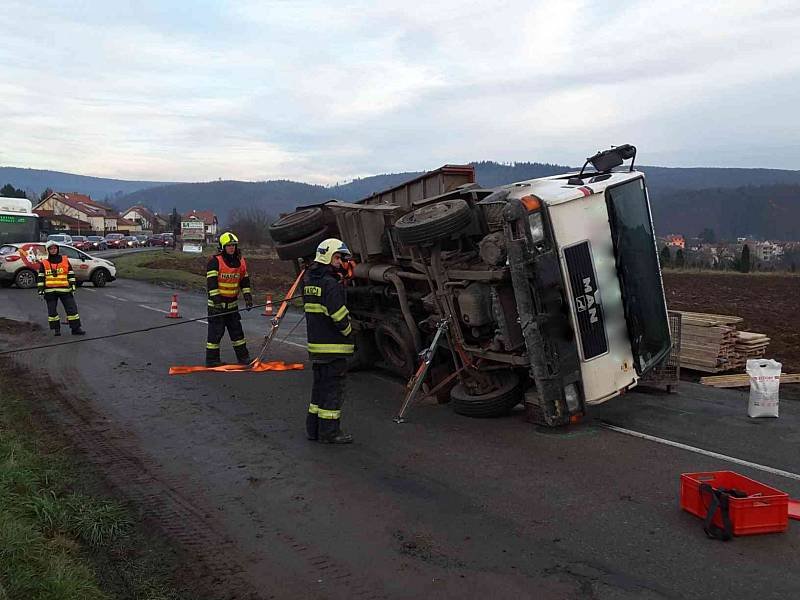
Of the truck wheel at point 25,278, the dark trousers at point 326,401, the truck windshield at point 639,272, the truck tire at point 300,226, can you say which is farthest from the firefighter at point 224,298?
the truck wheel at point 25,278

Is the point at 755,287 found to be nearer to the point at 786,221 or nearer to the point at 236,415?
the point at 236,415

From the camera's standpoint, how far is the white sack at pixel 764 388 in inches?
270

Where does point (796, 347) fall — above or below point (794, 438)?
below

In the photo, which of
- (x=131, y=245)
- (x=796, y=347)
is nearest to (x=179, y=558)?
(x=796, y=347)

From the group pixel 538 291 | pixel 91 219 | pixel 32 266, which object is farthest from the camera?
pixel 91 219

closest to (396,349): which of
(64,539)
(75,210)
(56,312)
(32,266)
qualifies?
(64,539)

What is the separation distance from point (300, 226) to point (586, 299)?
14.7ft

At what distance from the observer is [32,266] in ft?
74.0

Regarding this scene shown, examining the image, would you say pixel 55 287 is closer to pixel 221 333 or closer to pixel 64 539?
Result: pixel 221 333

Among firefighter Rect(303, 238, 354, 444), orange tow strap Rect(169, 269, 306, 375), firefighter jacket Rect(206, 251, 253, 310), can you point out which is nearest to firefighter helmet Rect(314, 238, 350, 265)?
firefighter Rect(303, 238, 354, 444)

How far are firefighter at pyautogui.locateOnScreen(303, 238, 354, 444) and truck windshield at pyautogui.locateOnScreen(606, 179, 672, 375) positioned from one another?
101 inches

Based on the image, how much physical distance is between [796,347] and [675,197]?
473ft

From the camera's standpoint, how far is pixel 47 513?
4.43 meters

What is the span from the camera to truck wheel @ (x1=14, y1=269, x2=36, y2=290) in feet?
73.2
